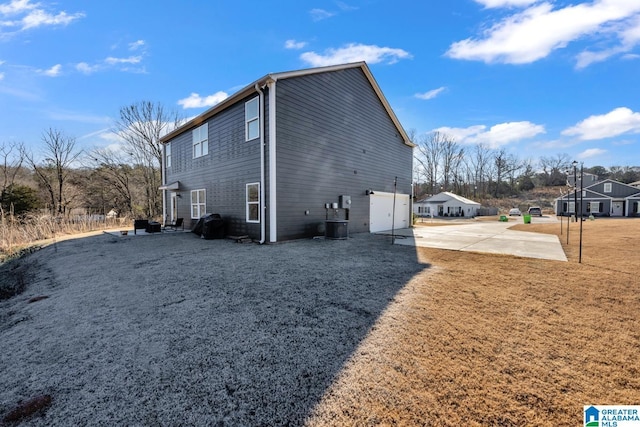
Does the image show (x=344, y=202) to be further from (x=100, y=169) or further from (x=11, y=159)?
(x=11, y=159)

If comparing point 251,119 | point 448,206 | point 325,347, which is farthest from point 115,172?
point 448,206

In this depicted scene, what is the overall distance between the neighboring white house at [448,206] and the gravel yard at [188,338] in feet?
122

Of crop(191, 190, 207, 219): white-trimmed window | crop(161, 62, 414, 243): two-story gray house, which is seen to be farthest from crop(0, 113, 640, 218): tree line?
crop(191, 190, 207, 219): white-trimmed window

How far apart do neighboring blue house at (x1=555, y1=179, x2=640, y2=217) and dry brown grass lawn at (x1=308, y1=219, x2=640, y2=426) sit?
1543 inches

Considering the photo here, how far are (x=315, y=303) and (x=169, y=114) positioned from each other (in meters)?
25.6

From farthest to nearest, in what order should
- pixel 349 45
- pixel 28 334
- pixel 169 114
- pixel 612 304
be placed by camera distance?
pixel 169 114 → pixel 349 45 → pixel 612 304 → pixel 28 334

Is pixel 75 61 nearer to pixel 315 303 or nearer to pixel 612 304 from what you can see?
pixel 315 303

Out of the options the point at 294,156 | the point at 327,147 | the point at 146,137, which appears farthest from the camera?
the point at 146,137

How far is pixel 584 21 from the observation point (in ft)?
22.4

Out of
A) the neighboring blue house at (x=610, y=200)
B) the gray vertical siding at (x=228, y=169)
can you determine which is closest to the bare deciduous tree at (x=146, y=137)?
the gray vertical siding at (x=228, y=169)

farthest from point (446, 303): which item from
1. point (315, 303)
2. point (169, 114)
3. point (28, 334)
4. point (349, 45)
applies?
point (169, 114)

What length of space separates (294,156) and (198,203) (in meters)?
6.69

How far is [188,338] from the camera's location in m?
2.81

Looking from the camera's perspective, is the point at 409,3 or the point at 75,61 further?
the point at 75,61
